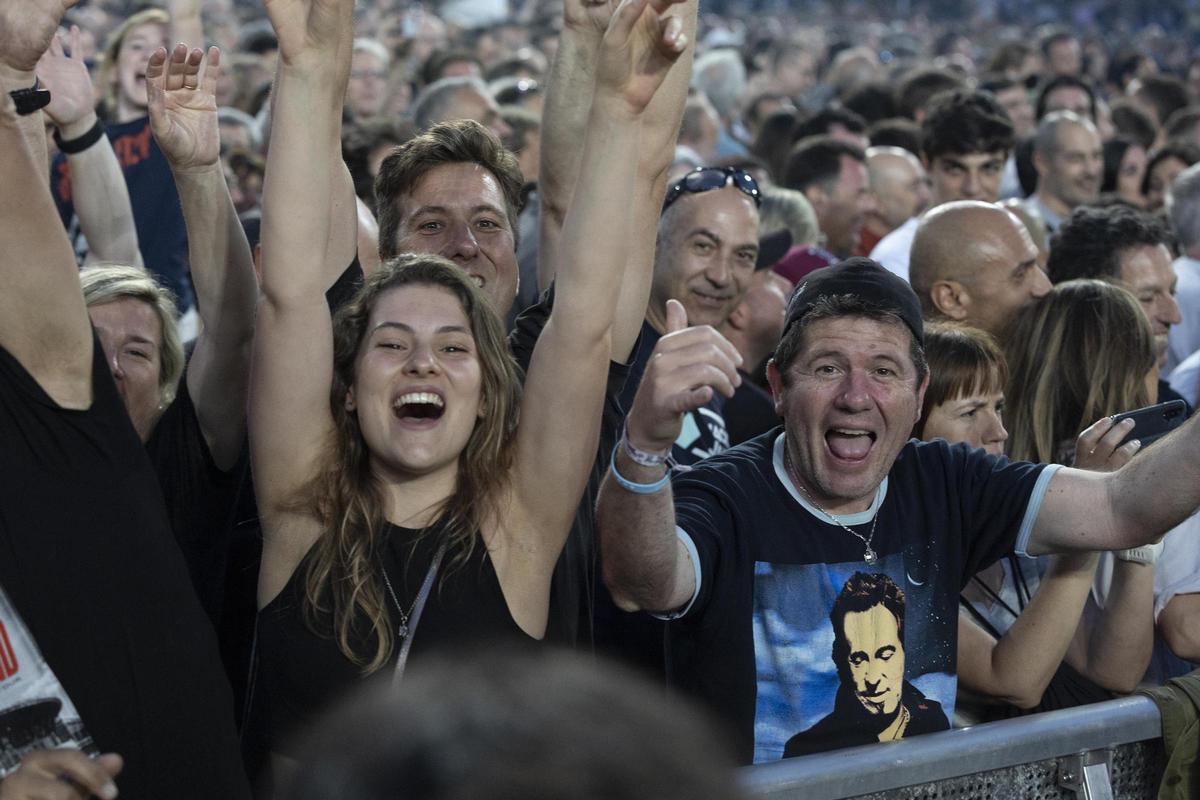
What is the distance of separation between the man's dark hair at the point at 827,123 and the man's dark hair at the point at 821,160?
1.23 meters

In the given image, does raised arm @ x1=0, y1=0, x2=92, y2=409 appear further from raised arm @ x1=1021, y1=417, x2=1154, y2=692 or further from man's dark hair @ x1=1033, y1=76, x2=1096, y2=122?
man's dark hair @ x1=1033, y1=76, x2=1096, y2=122

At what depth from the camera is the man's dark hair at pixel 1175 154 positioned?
27.7ft

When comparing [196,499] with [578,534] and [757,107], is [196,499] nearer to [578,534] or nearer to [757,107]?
[578,534]

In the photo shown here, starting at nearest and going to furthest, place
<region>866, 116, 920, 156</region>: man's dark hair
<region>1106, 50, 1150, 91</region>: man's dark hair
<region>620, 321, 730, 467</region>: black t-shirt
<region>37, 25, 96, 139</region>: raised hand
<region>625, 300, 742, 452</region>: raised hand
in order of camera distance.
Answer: <region>625, 300, 742, 452</region>: raised hand < <region>620, 321, 730, 467</region>: black t-shirt < <region>37, 25, 96, 139</region>: raised hand < <region>866, 116, 920, 156</region>: man's dark hair < <region>1106, 50, 1150, 91</region>: man's dark hair

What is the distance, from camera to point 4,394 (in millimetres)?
1974

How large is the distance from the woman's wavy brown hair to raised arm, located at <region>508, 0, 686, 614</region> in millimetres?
127

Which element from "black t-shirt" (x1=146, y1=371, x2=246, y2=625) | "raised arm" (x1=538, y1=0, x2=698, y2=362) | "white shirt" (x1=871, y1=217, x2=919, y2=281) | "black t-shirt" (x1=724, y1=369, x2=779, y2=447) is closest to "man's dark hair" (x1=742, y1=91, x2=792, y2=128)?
"white shirt" (x1=871, y1=217, x2=919, y2=281)

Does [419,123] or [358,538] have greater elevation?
[419,123]

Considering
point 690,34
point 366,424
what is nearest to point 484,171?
point 690,34

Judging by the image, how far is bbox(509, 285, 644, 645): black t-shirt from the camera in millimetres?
2572

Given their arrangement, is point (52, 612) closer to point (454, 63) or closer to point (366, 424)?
point (366, 424)

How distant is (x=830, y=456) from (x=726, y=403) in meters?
1.42

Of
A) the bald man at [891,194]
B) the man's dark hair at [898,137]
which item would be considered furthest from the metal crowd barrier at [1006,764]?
the man's dark hair at [898,137]

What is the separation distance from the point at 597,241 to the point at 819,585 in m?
0.74
